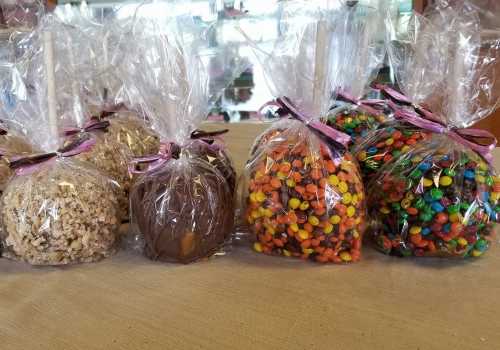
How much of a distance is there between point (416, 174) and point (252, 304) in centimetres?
29

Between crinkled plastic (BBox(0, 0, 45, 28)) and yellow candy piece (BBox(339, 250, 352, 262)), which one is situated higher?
crinkled plastic (BBox(0, 0, 45, 28))

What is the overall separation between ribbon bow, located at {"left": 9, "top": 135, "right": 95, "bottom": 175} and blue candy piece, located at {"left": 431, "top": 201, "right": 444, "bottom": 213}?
0.51 metres

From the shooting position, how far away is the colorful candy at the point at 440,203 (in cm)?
62

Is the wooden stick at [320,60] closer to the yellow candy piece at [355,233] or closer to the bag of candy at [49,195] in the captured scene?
the yellow candy piece at [355,233]

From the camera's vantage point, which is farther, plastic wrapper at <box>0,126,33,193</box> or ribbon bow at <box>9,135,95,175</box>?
plastic wrapper at <box>0,126,33,193</box>

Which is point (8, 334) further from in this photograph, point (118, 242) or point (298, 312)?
point (298, 312)

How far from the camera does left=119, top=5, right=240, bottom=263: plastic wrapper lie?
628mm

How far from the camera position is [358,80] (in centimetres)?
91

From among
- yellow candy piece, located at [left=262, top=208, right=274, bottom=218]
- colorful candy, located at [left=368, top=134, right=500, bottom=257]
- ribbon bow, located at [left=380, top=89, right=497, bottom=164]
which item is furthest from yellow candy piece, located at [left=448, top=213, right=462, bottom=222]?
yellow candy piece, located at [left=262, top=208, right=274, bottom=218]

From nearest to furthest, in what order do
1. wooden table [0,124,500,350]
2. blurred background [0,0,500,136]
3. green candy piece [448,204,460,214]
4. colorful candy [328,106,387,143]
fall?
1. wooden table [0,124,500,350]
2. green candy piece [448,204,460,214]
3. blurred background [0,0,500,136]
4. colorful candy [328,106,387,143]

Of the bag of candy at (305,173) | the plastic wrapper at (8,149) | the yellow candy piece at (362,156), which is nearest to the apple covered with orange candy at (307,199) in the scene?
the bag of candy at (305,173)

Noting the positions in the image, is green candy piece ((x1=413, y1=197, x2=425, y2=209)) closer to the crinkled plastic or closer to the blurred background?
the blurred background

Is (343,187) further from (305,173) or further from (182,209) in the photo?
(182,209)

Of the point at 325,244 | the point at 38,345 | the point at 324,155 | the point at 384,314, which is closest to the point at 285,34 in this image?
the point at 324,155
